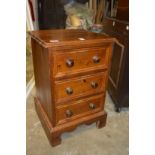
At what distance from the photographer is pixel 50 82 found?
114 centimetres

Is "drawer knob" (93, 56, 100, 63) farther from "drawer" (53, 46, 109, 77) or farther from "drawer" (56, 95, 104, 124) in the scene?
"drawer" (56, 95, 104, 124)

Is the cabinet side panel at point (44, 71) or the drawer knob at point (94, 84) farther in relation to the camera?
the drawer knob at point (94, 84)

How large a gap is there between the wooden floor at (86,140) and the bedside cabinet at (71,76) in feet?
0.31

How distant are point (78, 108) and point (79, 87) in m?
0.20

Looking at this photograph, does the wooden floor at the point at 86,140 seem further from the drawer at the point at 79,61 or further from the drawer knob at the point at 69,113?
the drawer at the point at 79,61

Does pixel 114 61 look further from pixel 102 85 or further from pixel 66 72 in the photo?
pixel 66 72

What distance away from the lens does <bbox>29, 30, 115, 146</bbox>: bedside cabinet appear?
1106 mm

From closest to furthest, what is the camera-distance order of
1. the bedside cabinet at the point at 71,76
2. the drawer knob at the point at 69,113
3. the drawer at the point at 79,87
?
the bedside cabinet at the point at 71,76
the drawer at the point at 79,87
the drawer knob at the point at 69,113

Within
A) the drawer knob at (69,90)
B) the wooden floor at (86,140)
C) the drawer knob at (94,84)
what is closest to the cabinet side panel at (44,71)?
the drawer knob at (69,90)

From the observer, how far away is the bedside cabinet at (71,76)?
1.11 meters

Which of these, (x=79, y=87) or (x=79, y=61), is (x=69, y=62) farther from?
(x=79, y=87)
